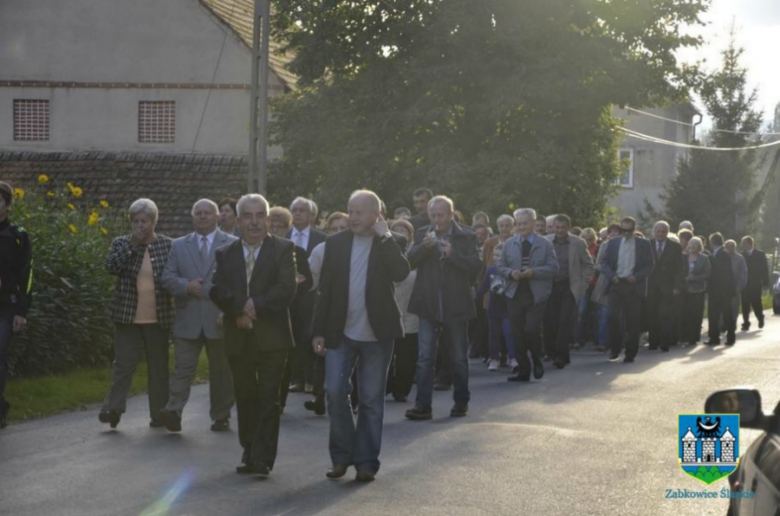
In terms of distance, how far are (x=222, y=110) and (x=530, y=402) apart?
23601 millimetres

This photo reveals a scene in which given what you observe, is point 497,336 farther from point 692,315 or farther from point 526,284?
point 692,315

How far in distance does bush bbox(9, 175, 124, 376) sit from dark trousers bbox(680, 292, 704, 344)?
1058 cm

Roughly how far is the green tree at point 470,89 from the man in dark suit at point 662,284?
8.38m

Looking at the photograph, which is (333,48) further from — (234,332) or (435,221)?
(234,332)

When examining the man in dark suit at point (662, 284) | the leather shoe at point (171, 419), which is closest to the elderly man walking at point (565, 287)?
the man in dark suit at point (662, 284)

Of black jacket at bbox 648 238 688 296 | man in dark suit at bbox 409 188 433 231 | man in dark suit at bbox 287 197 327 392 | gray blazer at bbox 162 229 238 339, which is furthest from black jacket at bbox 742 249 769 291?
gray blazer at bbox 162 229 238 339

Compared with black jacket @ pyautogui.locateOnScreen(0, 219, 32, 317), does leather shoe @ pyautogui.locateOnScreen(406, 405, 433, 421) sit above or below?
below

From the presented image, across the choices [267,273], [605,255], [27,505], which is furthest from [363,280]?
[605,255]

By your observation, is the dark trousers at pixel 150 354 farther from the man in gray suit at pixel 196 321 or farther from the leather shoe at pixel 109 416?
the leather shoe at pixel 109 416

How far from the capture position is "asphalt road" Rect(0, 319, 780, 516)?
8.36 metres

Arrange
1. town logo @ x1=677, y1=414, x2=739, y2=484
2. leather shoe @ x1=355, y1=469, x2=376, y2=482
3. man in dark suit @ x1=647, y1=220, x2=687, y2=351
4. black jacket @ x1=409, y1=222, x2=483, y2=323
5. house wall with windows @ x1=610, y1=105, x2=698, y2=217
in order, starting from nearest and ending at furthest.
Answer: town logo @ x1=677, y1=414, x2=739, y2=484, leather shoe @ x1=355, y1=469, x2=376, y2=482, black jacket @ x1=409, y1=222, x2=483, y2=323, man in dark suit @ x1=647, y1=220, x2=687, y2=351, house wall with windows @ x1=610, y1=105, x2=698, y2=217

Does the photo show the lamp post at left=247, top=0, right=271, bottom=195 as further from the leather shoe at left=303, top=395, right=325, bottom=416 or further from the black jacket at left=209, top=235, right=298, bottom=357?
the black jacket at left=209, top=235, right=298, bottom=357

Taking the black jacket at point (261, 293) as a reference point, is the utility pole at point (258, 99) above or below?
above

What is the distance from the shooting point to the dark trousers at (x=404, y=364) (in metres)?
14.1
